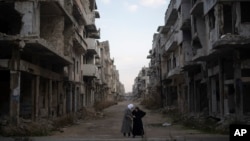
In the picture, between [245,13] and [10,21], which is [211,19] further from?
[10,21]

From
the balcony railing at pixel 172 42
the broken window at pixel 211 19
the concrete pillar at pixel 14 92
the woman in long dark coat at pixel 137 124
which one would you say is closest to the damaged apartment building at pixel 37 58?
the concrete pillar at pixel 14 92

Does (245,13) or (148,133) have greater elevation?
(245,13)

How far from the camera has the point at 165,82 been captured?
173 ft

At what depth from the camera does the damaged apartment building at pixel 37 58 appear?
1883 cm

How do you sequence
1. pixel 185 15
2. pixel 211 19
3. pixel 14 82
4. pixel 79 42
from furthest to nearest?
pixel 79 42 → pixel 185 15 → pixel 211 19 → pixel 14 82

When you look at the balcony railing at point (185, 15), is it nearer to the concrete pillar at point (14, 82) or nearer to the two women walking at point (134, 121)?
the two women walking at point (134, 121)

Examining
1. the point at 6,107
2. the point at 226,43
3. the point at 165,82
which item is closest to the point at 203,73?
the point at 226,43

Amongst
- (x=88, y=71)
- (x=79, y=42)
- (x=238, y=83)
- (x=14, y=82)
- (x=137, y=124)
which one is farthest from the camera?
(x=88, y=71)

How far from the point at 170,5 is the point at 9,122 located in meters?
26.7

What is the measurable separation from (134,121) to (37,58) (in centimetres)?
901

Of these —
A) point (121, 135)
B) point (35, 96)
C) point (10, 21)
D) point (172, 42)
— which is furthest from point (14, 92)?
point (172, 42)

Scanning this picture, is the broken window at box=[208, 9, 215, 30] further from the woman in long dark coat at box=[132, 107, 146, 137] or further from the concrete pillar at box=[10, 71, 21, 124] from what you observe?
Answer: the concrete pillar at box=[10, 71, 21, 124]

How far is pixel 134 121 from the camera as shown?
17391 mm

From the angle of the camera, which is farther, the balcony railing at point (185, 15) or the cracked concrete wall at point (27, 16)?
the balcony railing at point (185, 15)
